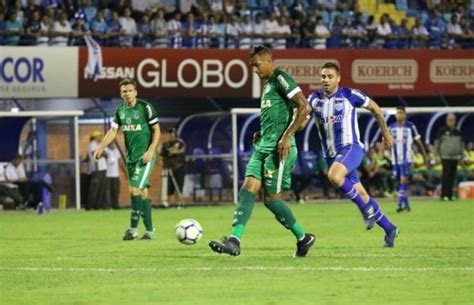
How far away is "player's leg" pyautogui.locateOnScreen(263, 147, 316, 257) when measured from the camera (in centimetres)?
1443

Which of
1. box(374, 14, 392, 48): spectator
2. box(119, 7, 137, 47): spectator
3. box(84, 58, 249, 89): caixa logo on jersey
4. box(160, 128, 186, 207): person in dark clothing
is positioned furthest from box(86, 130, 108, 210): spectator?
box(374, 14, 392, 48): spectator

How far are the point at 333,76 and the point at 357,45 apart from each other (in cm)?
2234

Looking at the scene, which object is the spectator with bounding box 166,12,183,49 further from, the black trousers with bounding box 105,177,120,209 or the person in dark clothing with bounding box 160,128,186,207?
the black trousers with bounding box 105,177,120,209

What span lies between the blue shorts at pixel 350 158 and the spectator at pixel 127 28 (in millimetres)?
19320

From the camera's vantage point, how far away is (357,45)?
38.0m

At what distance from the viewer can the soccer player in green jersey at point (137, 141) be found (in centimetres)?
1888

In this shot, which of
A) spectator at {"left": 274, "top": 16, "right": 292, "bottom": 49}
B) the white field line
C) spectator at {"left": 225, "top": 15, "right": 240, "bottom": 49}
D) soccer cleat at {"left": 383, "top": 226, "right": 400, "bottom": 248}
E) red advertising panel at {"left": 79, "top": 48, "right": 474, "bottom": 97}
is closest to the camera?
the white field line

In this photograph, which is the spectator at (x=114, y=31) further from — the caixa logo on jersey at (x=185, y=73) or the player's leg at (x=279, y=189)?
the player's leg at (x=279, y=189)

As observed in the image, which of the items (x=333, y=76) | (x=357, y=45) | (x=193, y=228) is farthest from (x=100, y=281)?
(x=357, y=45)

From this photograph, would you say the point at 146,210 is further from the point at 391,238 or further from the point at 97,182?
the point at 97,182

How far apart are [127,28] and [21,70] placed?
3.43m

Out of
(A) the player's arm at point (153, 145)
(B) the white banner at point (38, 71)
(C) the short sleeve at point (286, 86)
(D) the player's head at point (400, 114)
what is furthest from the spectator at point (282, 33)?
(C) the short sleeve at point (286, 86)

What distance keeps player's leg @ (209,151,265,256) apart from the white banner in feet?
63.7

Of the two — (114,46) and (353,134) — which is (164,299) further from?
(114,46)
